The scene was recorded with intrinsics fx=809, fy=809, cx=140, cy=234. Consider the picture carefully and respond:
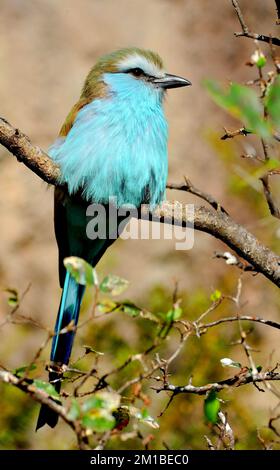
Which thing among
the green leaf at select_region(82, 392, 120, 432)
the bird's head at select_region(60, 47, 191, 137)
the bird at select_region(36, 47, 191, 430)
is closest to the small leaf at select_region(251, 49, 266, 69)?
the green leaf at select_region(82, 392, 120, 432)

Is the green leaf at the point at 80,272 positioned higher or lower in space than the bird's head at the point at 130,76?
lower

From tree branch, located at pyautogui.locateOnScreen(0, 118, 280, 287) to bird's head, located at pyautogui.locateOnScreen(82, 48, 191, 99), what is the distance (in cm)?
85

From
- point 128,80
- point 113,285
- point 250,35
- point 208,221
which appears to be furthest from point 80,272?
point 128,80

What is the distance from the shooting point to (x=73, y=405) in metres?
1.51

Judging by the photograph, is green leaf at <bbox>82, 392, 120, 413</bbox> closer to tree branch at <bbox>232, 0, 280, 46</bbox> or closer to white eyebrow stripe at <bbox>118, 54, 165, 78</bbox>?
tree branch at <bbox>232, 0, 280, 46</bbox>

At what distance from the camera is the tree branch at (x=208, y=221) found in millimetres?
2414

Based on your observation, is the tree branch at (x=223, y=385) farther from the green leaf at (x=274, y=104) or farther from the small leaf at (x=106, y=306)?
the green leaf at (x=274, y=104)

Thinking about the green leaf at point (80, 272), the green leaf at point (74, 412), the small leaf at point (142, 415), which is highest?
the green leaf at point (80, 272)

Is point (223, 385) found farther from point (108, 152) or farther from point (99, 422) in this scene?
point (108, 152)

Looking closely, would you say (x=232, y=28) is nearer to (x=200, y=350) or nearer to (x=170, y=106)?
(x=170, y=106)

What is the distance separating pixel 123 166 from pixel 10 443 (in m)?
1.67

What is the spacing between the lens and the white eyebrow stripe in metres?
3.46

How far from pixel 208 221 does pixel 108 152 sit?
718 millimetres

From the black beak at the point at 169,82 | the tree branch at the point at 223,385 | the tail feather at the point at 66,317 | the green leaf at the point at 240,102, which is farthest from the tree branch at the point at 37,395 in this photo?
the black beak at the point at 169,82
